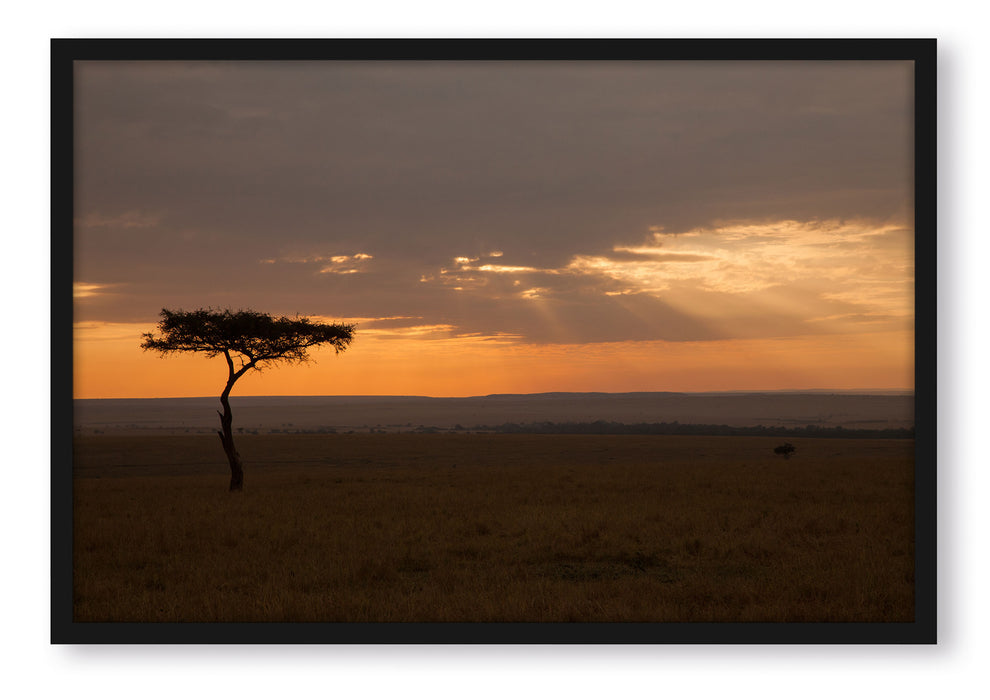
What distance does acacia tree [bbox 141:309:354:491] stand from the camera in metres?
9.62

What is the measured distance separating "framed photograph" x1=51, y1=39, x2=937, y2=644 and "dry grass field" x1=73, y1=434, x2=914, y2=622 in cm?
6

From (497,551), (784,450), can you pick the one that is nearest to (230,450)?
(497,551)

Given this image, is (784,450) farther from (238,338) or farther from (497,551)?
(497,551)

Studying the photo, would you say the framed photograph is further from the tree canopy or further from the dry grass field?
the tree canopy

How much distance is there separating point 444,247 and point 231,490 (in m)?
9.28

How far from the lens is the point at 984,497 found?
23.0ft

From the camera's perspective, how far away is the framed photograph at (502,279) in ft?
23.5

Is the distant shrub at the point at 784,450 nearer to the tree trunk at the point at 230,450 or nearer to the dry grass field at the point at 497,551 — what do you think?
the dry grass field at the point at 497,551

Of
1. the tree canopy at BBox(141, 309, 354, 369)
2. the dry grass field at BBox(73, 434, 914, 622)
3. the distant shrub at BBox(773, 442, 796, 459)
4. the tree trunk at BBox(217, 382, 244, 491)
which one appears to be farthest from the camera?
the distant shrub at BBox(773, 442, 796, 459)

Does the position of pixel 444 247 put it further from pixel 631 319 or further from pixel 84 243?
pixel 84 243

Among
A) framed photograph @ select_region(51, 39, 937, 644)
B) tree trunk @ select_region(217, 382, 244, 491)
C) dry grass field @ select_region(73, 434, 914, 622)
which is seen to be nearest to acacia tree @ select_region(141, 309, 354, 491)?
tree trunk @ select_region(217, 382, 244, 491)

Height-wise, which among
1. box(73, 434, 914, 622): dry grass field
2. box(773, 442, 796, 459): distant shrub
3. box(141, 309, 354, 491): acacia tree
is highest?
box(141, 309, 354, 491): acacia tree
